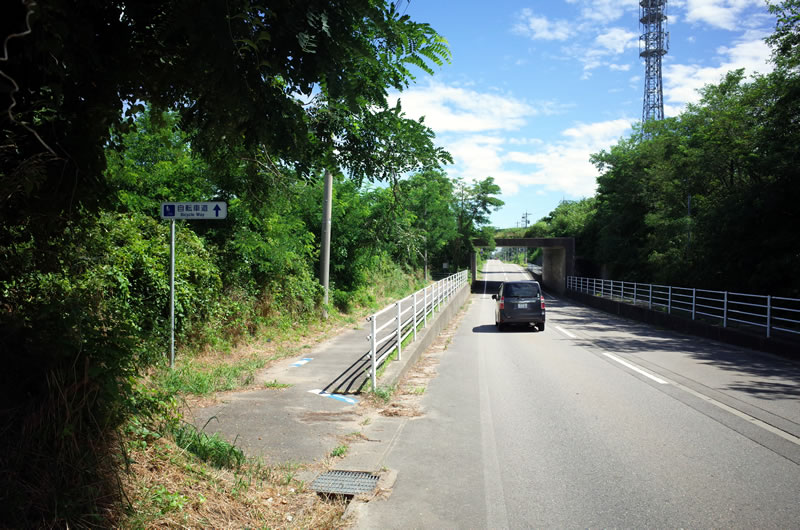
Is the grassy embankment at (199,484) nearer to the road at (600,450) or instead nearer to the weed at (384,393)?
the road at (600,450)

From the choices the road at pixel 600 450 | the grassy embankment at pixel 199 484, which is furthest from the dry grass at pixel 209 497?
the road at pixel 600 450

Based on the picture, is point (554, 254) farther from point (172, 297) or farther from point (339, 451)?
point (339, 451)

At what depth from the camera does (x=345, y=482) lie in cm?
431

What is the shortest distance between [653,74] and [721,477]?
62.5 m

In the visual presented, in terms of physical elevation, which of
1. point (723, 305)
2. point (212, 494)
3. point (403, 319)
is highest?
point (723, 305)

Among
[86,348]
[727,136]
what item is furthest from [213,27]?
[727,136]

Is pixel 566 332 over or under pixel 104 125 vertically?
under

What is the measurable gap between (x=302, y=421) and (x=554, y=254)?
53021 mm

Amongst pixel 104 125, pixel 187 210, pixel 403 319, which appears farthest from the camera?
pixel 403 319

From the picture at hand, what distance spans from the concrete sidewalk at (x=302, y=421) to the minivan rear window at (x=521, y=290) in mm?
8512

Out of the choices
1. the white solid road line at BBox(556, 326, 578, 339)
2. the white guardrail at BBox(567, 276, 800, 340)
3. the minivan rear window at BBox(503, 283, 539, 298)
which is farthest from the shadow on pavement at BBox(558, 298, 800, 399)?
the minivan rear window at BBox(503, 283, 539, 298)

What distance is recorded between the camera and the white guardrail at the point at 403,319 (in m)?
8.78

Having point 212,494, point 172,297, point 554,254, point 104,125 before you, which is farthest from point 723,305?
point 554,254

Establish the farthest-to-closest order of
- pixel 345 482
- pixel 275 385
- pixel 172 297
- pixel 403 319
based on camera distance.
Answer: pixel 403 319
pixel 275 385
pixel 172 297
pixel 345 482
